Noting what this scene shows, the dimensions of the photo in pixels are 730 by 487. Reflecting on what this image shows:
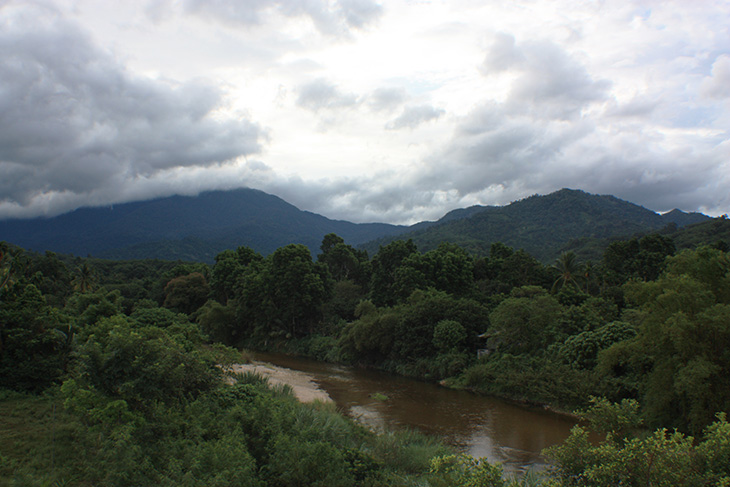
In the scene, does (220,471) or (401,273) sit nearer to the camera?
(220,471)

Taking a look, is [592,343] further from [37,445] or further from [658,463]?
[37,445]

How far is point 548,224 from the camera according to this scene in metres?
162

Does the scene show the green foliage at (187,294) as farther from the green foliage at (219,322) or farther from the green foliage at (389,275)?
the green foliage at (389,275)

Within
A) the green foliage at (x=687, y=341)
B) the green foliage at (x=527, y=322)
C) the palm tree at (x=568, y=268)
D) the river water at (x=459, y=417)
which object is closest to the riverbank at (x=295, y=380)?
the river water at (x=459, y=417)

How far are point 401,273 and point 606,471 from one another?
42.2 metres

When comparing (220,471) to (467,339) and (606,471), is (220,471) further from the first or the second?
(467,339)

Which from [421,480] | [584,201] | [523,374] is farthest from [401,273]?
[584,201]

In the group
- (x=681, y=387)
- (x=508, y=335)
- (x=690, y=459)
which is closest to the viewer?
(x=690, y=459)

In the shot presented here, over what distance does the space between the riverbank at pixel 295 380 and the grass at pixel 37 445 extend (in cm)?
1180

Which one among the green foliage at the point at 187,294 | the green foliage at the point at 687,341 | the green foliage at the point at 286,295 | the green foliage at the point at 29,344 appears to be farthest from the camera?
the green foliage at the point at 187,294

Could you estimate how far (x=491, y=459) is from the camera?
58.5 ft

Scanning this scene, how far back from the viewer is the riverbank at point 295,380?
2612 centimetres

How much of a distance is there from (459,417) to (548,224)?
152 m

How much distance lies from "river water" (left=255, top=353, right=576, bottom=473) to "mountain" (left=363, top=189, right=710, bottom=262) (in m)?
84.0
